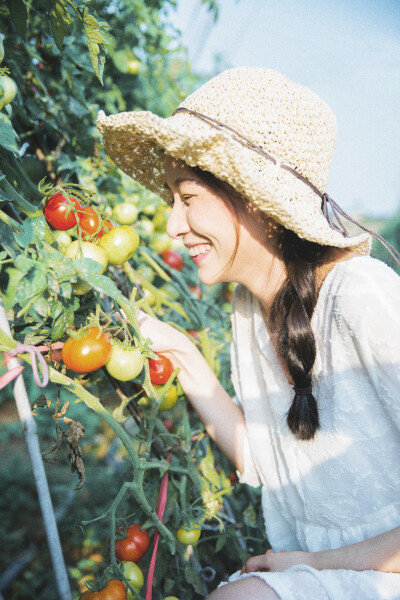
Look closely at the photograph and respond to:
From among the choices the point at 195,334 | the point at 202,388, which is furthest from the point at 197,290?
the point at 202,388

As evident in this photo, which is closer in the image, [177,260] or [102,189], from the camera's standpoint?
[102,189]

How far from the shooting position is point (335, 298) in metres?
0.88

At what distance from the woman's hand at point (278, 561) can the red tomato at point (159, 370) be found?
42 centimetres

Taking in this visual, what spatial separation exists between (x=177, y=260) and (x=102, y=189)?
35 centimetres

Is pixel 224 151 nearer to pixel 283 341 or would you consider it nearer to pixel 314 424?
pixel 283 341

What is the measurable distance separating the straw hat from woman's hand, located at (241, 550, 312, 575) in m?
0.63

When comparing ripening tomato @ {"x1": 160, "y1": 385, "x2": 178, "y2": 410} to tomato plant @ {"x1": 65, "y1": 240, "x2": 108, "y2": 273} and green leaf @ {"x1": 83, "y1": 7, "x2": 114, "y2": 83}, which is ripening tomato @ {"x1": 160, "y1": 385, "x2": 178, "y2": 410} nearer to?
tomato plant @ {"x1": 65, "y1": 240, "x2": 108, "y2": 273}

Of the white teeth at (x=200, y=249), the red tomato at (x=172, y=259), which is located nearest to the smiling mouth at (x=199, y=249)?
the white teeth at (x=200, y=249)

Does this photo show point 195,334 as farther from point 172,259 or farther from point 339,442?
point 339,442

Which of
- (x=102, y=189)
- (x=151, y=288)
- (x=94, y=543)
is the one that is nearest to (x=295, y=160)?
(x=151, y=288)

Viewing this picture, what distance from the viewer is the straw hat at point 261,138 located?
0.76 meters

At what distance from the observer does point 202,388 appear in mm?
1108

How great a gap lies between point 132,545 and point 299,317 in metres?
0.59

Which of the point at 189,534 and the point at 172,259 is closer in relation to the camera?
the point at 189,534
